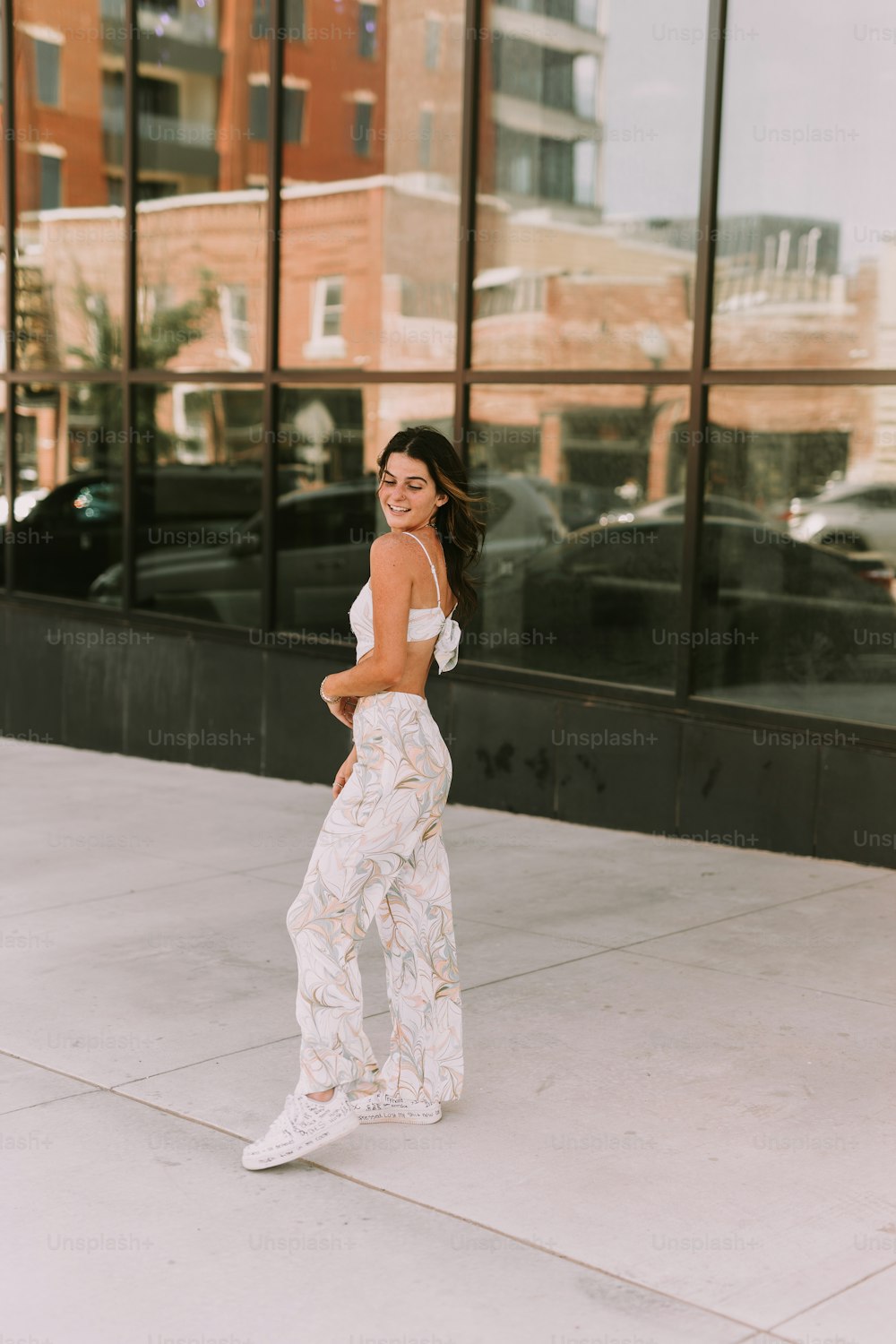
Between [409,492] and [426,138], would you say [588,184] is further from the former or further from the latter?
[409,492]

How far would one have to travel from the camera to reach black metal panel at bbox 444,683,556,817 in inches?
332

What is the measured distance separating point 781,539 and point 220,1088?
4177 mm

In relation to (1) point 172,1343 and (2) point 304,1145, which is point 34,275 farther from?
(1) point 172,1343

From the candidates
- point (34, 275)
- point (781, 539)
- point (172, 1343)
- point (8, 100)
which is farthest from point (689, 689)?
point (8, 100)

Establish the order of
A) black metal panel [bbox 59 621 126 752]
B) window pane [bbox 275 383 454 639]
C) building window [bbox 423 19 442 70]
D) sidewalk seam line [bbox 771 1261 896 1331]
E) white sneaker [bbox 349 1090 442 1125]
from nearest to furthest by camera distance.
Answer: sidewalk seam line [bbox 771 1261 896 1331]
white sneaker [bbox 349 1090 442 1125]
building window [bbox 423 19 442 70]
window pane [bbox 275 383 454 639]
black metal panel [bbox 59 621 126 752]

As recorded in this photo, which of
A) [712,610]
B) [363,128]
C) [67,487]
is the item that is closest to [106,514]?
[67,487]

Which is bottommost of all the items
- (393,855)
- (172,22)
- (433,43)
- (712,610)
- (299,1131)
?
(299,1131)

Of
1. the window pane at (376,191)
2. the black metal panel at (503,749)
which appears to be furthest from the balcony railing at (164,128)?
the black metal panel at (503,749)

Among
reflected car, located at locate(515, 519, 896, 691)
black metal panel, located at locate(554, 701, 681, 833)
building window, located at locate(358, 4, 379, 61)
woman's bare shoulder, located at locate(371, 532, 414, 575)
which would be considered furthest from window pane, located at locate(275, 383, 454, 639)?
woman's bare shoulder, located at locate(371, 532, 414, 575)

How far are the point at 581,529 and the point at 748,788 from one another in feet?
5.36

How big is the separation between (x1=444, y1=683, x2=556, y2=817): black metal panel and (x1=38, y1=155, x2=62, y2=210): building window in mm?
4926

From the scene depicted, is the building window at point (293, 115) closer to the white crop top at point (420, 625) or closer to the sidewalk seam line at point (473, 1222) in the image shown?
the white crop top at point (420, 625)

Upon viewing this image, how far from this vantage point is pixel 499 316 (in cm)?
862

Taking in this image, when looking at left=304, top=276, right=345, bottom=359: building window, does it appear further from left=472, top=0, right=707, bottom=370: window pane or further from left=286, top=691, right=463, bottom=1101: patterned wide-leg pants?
left=286, top=691, right=463, bottom=1101: patterned wide-leg pants
